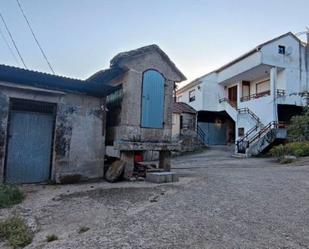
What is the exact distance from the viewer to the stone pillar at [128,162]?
9.92m

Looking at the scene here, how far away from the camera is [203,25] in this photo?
532 inches

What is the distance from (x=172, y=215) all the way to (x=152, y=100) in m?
6.06

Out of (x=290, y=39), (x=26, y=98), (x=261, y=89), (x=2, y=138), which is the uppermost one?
(x=290, y=39)

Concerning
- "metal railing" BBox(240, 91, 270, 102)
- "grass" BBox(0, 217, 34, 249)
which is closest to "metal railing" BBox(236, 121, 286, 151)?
"metal railing" BBox(240, 91, 270, 102)

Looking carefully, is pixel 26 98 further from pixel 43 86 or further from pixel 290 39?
pixel 290 39

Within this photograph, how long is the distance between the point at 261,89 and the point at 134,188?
2223 centimetres

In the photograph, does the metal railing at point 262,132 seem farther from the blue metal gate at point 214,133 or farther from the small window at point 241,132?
the blue metal gate at point 214,133

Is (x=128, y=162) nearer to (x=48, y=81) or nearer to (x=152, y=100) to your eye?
(x=152, y=100)

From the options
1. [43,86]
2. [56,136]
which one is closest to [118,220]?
[56,136]

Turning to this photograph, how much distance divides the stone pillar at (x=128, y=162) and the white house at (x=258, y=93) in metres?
12.9

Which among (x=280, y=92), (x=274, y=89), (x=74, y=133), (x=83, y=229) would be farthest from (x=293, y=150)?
(x=83, y=229)

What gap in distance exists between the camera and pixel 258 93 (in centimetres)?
2664

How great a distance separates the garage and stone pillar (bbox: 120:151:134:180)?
2.50 metres

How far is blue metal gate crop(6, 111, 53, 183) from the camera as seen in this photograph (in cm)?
851
